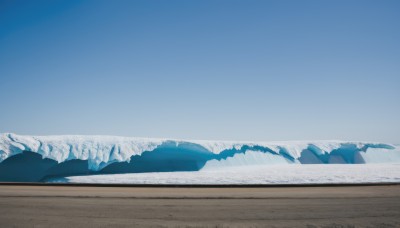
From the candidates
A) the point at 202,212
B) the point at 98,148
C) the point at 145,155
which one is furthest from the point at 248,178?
the point at 98,148

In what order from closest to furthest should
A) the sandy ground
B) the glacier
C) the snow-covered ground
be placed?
1. the sandy ground
2. the snow-covered ground
3. the glacier

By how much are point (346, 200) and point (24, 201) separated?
5.50 meters

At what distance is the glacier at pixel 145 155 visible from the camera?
54.1ft

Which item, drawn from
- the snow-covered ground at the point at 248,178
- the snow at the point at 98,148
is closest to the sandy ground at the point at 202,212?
the snow-covered ground at the point at 248,178

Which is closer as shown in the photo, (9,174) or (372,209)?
(372,209)

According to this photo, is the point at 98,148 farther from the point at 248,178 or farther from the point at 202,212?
the point at 202,212

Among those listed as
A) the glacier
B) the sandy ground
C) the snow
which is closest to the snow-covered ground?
the snow

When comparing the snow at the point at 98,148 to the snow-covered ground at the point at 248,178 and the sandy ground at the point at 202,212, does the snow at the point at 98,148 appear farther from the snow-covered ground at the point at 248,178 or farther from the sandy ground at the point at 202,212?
the sandy ground at the point at 202,212

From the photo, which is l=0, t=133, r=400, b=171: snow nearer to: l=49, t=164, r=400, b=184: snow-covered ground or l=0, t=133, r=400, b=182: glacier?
l=0, t=133, r=400, b=182: glacier

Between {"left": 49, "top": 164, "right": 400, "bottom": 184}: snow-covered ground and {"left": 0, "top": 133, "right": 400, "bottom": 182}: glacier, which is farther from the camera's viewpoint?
{"left": 0, "top": 133, "right": 400, "bottom": 182}: glacier

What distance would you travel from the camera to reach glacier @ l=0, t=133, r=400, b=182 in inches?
650

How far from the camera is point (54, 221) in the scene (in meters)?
3.33

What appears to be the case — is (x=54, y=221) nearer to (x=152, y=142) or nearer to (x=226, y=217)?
(x=226, y=217)

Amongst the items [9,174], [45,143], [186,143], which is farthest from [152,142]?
[9,174]
